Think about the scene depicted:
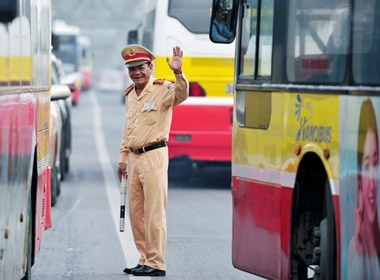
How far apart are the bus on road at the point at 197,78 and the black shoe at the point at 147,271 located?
27.2 ft

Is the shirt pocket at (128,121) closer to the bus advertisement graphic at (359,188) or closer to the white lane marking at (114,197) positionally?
the white lane marking at (114,197)

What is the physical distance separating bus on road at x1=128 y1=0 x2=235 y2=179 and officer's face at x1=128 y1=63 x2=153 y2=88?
818 cm

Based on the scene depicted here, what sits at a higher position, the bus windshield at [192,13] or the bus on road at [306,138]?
the bus windshield at [192,13]

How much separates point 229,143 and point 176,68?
9.23m

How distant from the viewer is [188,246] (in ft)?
43.8

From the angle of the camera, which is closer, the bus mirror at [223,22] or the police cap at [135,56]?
the bus mirror at [223,22]

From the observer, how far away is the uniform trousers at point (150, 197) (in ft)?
36.4

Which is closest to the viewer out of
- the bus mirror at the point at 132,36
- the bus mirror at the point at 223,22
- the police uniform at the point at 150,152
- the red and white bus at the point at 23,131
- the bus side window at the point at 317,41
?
the red and white bus at the point at 23,131

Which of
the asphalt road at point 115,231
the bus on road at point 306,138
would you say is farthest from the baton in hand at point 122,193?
the bus on road at point 306,138

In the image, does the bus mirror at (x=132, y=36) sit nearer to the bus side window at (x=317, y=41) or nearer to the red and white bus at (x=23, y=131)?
the red and white bus at (x=23, y=131)

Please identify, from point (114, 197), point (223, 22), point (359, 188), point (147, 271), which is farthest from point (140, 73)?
point (114, 197)

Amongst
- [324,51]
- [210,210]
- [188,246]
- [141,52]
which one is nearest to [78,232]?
[188,246]

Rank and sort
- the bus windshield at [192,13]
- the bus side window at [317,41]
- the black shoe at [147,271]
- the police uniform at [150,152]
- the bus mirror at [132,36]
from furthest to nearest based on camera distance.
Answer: the bus mirror at [132,36]
the bus windshield at [192,13]
the black shoe at [147,271]
the police uniform at [150,152]
the bus side window at [317,41]

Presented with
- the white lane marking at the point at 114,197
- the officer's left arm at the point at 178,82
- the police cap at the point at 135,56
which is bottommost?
the white lane marking at the point at 114,197
